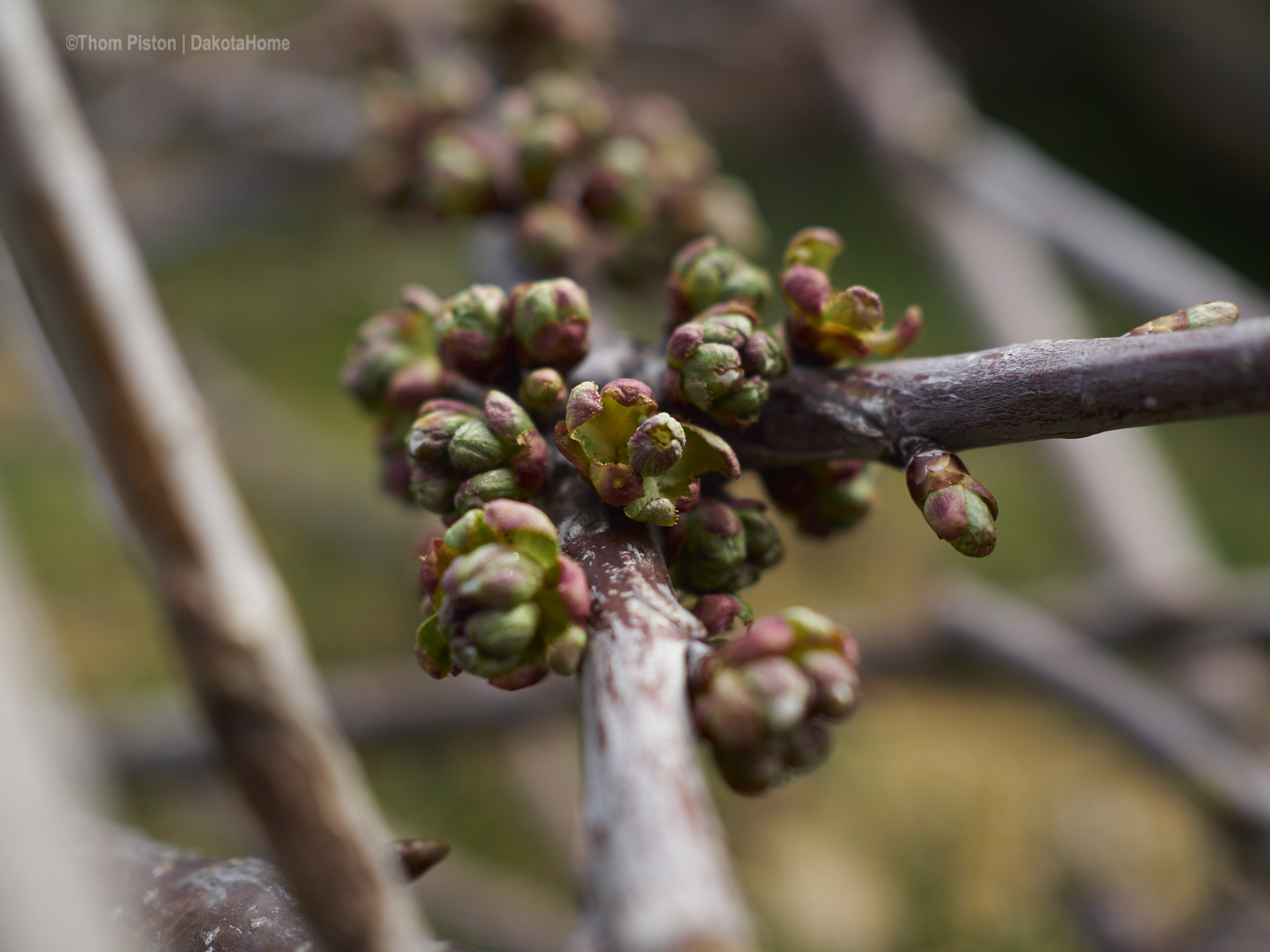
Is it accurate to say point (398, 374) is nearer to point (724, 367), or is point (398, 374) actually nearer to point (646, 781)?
point (724, 367)

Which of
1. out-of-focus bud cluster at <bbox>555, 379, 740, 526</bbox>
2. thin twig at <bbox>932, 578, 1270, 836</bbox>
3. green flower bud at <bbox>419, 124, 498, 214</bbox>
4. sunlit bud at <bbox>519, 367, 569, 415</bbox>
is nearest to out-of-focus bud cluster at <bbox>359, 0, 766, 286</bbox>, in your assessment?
green flower bud at <bbox>419, 124, 498, 214</bbox>

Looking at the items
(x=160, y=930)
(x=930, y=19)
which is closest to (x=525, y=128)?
(x=160, y=930)

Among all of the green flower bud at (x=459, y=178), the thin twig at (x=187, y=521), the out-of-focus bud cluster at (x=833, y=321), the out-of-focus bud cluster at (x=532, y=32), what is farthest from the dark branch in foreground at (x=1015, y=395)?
the out-of-focus bud cluster at (x=532, y=32)

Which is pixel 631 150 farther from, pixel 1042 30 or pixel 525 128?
pixel 1042 30

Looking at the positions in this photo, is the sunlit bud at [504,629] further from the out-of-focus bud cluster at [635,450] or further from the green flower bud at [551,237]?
the green flower bud at [551,237]

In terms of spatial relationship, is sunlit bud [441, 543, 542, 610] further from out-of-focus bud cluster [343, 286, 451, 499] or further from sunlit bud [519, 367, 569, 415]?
out-of-focus bud cluster [343, 286, 451, 499]

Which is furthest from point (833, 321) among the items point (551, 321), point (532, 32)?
point (532, 32)
